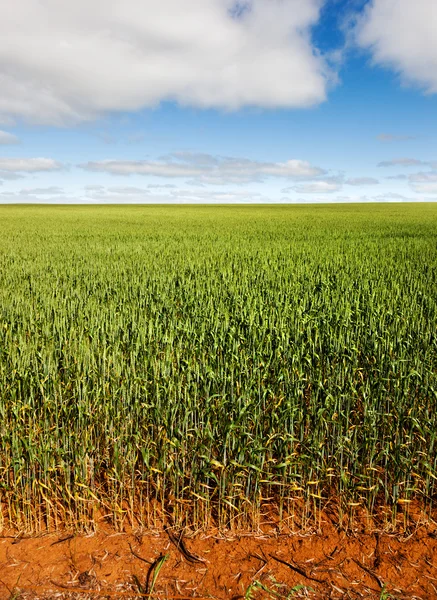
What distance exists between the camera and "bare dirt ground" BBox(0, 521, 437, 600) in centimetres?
274

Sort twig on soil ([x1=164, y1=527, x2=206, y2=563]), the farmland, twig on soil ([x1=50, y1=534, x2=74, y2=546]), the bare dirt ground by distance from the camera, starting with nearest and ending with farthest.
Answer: the bare dirt ground, twig on soil ([x1=164, y1=527, x2=206, y2=563]), twig on soil ([x1=50, y1=534, x2=74, y2=546]), the farmland

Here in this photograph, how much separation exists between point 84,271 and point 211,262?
424 cm

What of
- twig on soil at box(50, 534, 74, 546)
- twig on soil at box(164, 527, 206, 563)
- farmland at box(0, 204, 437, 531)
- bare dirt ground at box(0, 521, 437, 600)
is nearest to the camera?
bare dirt ground at box(0, 521, 437, 600)

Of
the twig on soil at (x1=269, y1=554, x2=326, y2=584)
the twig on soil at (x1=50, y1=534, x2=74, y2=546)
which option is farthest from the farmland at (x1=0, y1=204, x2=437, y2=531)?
the twig on soil at (x1=269, y1=554, x2=326, y2=584)

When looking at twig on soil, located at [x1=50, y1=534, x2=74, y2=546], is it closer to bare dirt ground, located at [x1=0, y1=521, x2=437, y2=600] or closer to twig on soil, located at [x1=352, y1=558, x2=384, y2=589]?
bare dirt ground, located at [x1=0, y1=521, x2=437, y2=600]

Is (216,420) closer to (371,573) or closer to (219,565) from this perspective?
(219,565)

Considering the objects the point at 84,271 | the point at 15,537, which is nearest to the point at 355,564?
the point at 15,537

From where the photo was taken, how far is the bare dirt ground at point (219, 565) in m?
2.74

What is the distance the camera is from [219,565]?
9.71ft

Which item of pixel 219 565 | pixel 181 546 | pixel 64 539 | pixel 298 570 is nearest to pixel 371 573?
pixel 298 570

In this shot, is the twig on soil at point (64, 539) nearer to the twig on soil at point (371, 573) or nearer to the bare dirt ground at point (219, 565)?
the bare dirt ground at point (219, 565)

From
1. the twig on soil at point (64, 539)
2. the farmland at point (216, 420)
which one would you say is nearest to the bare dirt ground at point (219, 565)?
the twig on soil at point (64, 539)

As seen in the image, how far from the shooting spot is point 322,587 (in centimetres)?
277

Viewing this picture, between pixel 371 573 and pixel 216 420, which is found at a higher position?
pixel 216 420
